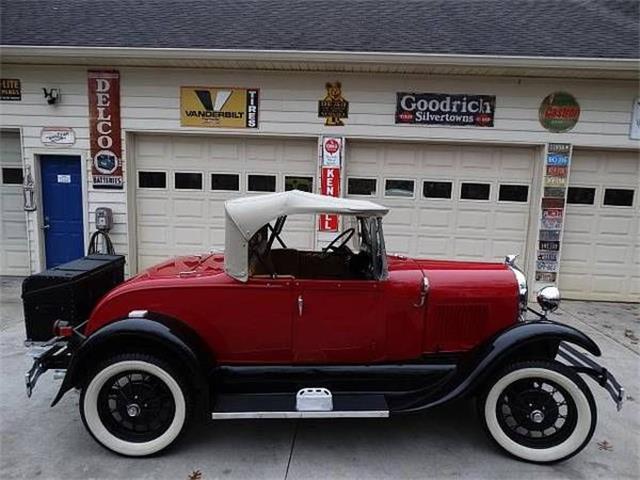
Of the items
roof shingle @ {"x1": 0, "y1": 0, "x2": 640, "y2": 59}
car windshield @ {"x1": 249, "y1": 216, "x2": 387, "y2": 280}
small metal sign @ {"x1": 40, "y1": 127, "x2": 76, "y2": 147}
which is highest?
roof shingle @ {"x1": 0, "y1": 0, "x2": 640, "y2": 59}

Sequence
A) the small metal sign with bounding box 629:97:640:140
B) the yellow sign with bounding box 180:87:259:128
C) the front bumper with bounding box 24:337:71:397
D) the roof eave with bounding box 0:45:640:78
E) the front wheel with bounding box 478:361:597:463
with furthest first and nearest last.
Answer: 1. the yellow sign with bounding box 180:87:259:128
2. the small metal sign with bounding box 629:97:640:140
3. the roof eave with bounding box 0:45:640:78
4. the front bumper with bounding box 24:337:71:397
5. the front wheel with bounding box 478:361:597:463

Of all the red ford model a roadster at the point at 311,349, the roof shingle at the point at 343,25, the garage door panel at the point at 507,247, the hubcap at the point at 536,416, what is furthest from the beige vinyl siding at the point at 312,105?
the hubcap at the point at 536,416

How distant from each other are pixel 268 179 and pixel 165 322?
449 cm

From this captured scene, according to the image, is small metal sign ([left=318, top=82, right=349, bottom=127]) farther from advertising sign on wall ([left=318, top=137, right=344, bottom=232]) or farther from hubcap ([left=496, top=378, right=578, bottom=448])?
hubcap ([left=496, top=378, right=578, bottom=448])

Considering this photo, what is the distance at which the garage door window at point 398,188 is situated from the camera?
7141 millimetres

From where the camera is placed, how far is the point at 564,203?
272 inches

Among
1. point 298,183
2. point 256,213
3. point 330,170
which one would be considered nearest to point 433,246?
point 330,170

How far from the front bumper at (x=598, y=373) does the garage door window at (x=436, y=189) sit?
4.01 m

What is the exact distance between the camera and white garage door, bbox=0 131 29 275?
7551 mm

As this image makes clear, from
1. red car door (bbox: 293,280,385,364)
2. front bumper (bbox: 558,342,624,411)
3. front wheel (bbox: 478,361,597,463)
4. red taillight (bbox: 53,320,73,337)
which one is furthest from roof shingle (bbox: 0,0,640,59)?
front wheel (bbox: 478,361,597,463)

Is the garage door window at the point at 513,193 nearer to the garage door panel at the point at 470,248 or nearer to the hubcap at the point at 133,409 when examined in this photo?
the garage door panel at the point at 470,248

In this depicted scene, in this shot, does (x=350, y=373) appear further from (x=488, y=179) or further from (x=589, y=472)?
(x=488, y=179)

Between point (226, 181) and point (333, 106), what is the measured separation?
206 cm

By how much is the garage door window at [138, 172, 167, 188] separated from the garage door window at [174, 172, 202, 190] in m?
0.20
